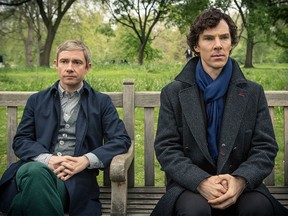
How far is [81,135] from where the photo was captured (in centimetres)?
336

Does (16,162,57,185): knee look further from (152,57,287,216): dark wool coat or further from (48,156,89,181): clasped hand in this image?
(152,57,287,216): dark wool coat

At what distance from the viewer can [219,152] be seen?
2.94m

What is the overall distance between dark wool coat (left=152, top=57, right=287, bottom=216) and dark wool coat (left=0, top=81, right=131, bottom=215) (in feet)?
1.52

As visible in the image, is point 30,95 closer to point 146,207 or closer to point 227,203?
point 146,207

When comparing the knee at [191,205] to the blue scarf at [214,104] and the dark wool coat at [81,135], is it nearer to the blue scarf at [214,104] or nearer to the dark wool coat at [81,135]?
the blue scarf at [214,104]

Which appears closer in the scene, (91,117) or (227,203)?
(227,203)

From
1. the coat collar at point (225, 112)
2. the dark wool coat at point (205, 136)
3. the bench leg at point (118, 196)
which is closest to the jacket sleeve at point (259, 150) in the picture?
the dark wool coat at point (205, 136)

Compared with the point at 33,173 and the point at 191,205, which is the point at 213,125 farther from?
the point at 33,173

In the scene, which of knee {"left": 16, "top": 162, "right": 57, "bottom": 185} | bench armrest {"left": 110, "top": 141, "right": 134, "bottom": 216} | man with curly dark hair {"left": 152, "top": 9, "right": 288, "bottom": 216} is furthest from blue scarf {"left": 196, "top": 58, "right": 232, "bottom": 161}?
knee {"left": 16, "top": 162, "right": 57, "bottom": 185}

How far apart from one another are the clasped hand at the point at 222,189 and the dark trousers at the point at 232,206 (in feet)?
0.14

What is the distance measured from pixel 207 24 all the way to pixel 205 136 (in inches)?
30.3

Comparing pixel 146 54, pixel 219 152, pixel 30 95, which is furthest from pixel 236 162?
pixel 146 54

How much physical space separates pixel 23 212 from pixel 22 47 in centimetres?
4942

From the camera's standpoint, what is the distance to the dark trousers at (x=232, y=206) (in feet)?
8.50
